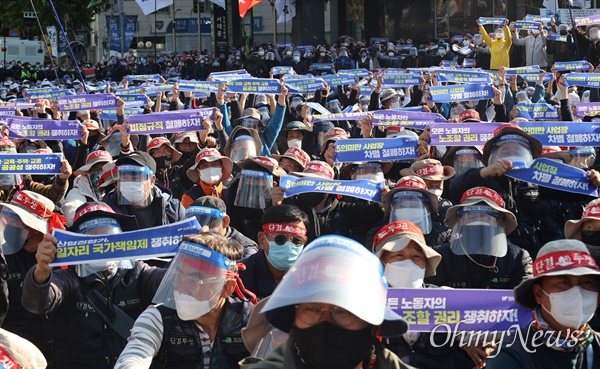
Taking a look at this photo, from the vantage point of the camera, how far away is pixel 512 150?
27.3ft

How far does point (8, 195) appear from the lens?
30.7ft

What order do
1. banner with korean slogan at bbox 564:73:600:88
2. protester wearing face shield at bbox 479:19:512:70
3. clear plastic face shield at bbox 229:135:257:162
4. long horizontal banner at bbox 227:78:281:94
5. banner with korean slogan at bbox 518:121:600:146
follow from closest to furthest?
1. banner with korean slogan at bbox 518:121:600:146
2. clear plastic face shield at bbox 229:135:257:162
3. banner with korean slogan at bbox 564:73:600:88
4. long horizontal banner at bbox 227:78:281:94
5. protester wearing face shield at bbox 479:19:512:70

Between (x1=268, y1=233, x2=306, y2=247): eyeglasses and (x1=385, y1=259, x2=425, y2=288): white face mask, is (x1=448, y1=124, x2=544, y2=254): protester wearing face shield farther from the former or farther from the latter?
(x1=385, y1=259, x2=425, y2=288): white face mask

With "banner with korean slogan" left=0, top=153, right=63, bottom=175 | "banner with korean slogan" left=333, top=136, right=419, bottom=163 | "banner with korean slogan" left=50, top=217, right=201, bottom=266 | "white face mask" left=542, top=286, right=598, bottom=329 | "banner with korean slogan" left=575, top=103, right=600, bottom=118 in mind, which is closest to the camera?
"white face mask" left=542, top=286, right=598, bottom=329

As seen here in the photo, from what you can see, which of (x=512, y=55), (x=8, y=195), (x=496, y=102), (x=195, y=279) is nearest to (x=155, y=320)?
(x=195, y=279)

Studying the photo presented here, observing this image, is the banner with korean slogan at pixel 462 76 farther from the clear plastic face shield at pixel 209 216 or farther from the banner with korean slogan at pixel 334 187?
the clear plastic face shield at pixel 209 216

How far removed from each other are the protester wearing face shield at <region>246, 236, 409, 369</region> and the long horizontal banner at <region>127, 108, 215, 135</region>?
798 centimetres

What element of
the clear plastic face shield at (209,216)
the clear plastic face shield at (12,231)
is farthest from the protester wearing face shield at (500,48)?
the clear plastic face shield at (12,231)

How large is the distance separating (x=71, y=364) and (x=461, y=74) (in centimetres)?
1095

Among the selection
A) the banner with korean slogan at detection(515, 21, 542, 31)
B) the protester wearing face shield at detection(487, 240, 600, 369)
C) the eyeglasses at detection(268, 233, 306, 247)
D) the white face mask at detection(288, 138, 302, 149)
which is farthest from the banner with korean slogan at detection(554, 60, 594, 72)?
the protester wearing face shield at detection(487, 240, 600, 369)

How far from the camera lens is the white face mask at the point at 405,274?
536cm

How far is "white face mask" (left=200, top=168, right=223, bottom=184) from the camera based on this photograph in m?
8.94

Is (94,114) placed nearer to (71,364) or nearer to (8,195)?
(8,195)

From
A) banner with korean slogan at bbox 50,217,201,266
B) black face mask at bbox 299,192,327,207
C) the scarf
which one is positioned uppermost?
banner with korean slogan at bbox 50,217,201,266
